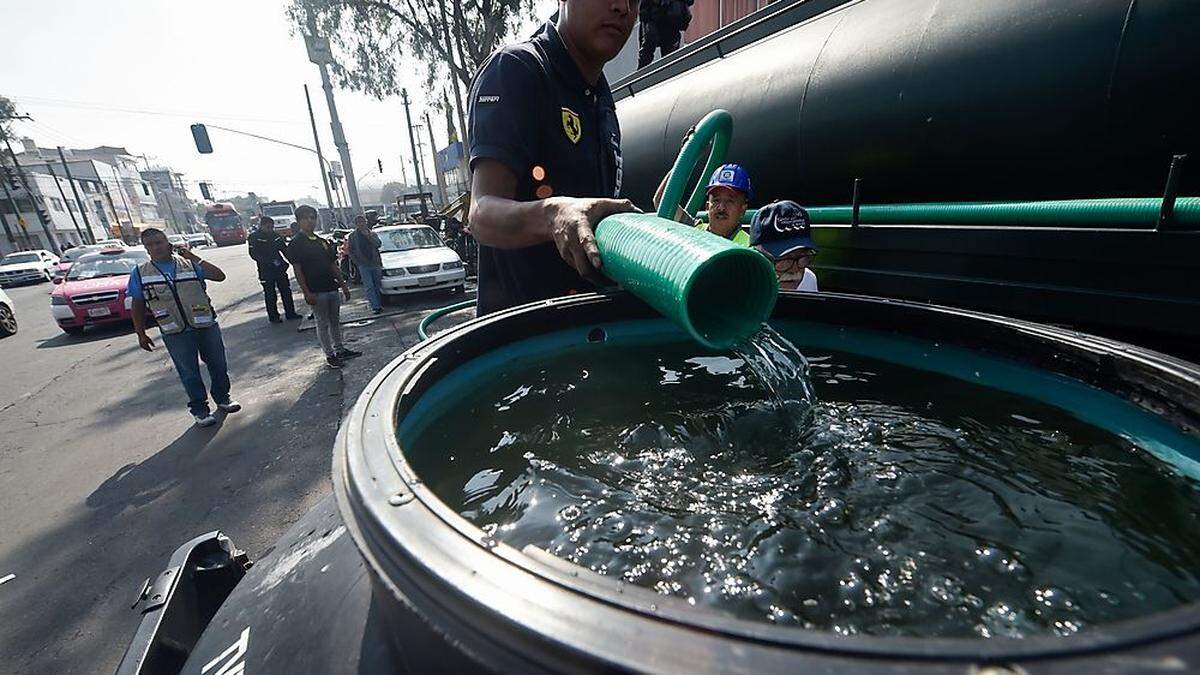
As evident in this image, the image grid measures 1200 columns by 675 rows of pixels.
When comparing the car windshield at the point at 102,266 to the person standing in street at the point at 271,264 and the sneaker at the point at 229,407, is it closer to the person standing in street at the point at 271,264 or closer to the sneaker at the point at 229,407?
the person standing in street at the point at 271,264

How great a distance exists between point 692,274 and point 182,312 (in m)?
5.90

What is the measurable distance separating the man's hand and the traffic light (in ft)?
88.6

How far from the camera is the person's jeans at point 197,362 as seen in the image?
495 centimetres

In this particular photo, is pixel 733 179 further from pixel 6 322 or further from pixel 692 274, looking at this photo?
pixel 6 322

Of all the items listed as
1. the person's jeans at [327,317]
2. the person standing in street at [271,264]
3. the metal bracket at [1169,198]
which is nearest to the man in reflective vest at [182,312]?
the person's jeans at [327,317]

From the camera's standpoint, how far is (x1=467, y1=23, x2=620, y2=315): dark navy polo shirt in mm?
1783

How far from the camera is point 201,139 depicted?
827 inches

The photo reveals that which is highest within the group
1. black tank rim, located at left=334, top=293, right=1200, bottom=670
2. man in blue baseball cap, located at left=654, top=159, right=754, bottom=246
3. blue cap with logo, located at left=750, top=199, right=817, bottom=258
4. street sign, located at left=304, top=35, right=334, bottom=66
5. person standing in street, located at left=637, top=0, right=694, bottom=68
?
street sign, located at left=304, top=35, right=334, bottom=66

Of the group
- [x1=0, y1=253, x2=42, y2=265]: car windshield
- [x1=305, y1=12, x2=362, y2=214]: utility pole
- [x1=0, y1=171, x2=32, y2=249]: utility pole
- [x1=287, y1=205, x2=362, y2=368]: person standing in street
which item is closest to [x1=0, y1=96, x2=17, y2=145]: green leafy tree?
[x1=0, y1=171, x2=32, y2=249]: utility pole

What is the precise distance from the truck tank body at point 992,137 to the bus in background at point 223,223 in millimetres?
48679

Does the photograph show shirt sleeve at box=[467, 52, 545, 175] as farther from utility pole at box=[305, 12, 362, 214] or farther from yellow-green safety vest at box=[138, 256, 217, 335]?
utility pole at box=[305, 12, 362, 214]

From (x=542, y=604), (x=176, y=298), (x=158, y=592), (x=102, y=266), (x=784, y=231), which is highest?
(x=784, y=231)

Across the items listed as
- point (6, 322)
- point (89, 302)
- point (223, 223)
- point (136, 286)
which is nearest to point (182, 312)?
point (136, 286)

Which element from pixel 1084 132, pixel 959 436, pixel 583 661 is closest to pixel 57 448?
pixel 583 661
